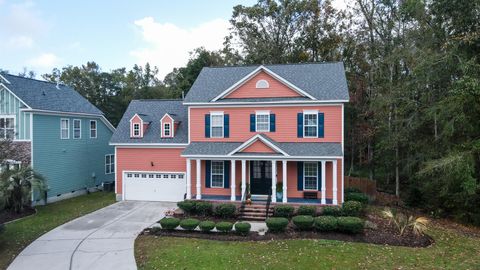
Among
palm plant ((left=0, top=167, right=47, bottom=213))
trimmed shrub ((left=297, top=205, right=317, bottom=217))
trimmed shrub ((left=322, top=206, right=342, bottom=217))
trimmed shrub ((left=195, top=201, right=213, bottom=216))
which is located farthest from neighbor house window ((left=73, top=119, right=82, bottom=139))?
trimmed shrub ((left=322, top=206, right=342, bottom=217))

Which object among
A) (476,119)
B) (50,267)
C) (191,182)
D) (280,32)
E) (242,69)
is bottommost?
(50,267)

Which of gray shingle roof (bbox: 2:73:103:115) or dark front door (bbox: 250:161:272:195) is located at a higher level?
gray shingle roof (bbox: 2:73:103:115)

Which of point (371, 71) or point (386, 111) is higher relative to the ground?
point (371, 71)

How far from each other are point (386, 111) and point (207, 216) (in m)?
14.0

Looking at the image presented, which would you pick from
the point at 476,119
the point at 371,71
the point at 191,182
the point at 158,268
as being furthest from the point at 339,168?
the point at 371,71

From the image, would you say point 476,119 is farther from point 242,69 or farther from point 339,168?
point 242,69

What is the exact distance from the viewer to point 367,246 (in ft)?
42.3

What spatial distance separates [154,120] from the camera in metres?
23.4

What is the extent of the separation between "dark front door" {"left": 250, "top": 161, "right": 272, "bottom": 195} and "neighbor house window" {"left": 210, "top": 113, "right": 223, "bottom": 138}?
8.78ft

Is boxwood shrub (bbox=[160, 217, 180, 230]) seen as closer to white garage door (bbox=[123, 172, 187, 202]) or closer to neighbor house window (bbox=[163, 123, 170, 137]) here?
white garage door (bbox=[123, 172, 187, 202])

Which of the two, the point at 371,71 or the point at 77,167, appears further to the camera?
the point at 371,71

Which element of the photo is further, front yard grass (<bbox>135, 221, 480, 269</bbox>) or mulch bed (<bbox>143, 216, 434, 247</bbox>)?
mulch bed (<bbox>143, 216, 434, 247</bbox>)

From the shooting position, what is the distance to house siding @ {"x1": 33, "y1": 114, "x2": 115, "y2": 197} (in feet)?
71.2

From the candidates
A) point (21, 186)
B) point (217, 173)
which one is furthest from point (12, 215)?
point (217, 173)
